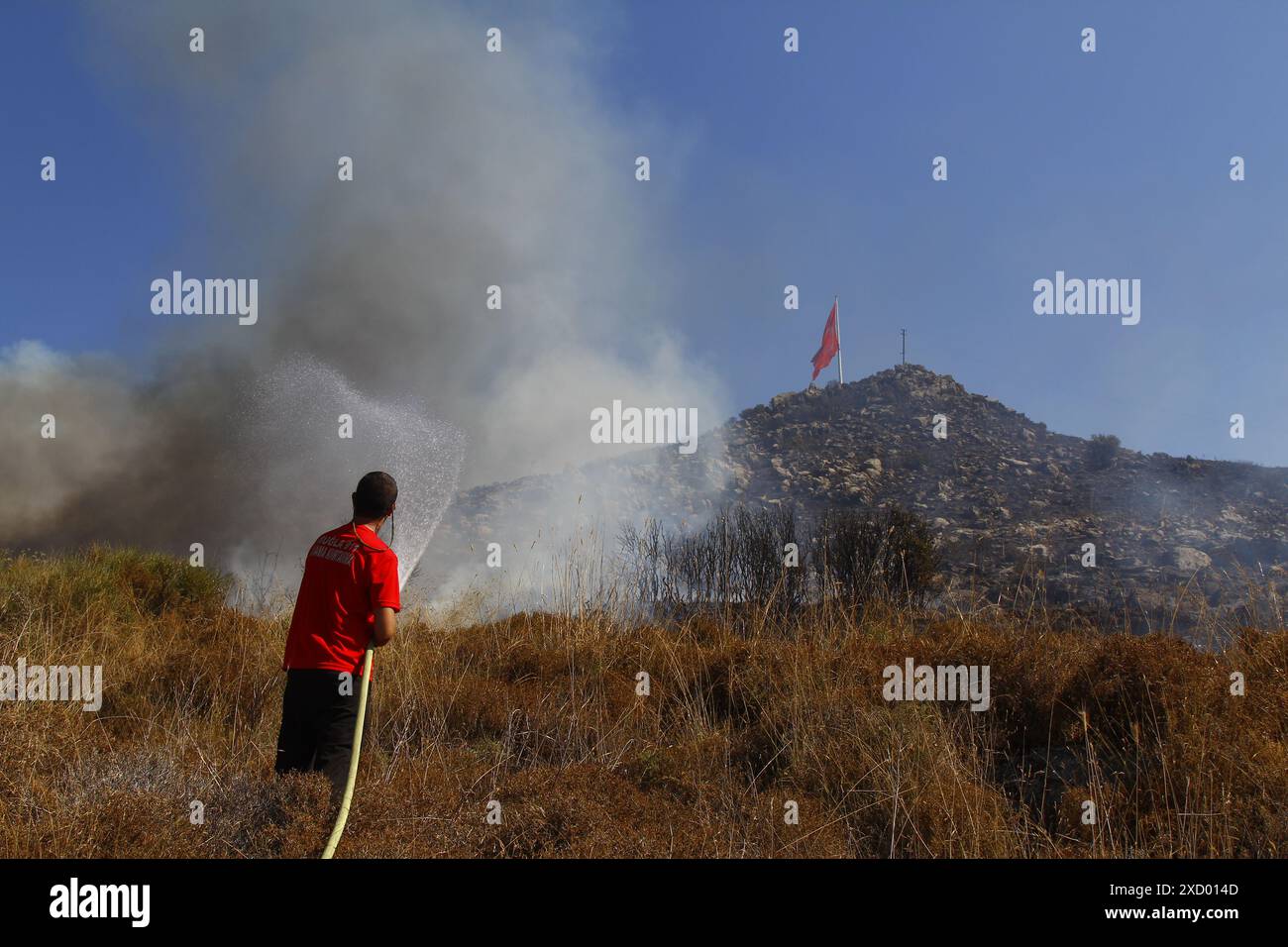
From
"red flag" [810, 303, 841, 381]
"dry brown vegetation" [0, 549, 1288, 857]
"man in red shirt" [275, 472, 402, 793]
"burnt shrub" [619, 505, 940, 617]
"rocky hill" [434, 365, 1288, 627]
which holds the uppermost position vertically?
"red flag" [810, 303, 841, 381]

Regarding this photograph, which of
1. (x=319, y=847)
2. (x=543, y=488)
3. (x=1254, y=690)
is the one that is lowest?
(x=319, y=847)

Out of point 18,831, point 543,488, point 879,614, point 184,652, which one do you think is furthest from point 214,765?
point 543,488

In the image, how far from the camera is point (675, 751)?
5.97m

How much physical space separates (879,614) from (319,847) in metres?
8.98

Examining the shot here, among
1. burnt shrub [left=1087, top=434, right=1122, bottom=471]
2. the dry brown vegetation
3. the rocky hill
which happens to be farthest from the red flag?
the dry brown vegetation

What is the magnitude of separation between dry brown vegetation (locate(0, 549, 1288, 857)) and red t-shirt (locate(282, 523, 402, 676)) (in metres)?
0.64

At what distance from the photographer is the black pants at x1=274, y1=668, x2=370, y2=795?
435cm

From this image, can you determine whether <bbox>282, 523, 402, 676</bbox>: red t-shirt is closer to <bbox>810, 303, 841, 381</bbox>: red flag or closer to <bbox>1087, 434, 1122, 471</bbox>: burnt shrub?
<bbox>810, 303, 841, 381</bbox>: red flag

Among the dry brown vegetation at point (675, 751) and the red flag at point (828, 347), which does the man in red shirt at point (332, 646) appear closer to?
the dry brown vegetation at point (675, 751)

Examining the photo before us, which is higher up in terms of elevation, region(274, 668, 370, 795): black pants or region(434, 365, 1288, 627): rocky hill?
region(434, 365, 1288, 627): rocky hill

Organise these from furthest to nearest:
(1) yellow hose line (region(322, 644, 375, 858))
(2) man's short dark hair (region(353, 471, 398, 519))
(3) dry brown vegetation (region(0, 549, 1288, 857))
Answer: (2) man's short dark hair (region(353, 471, 398, 519)) < (3) dry brown vegetation (region(0, 549, 1288, 857)) < (1) yellow hose line (region(322, 644, 375, 858))
